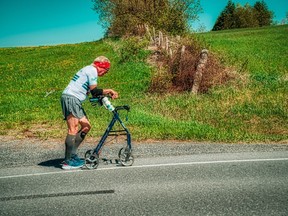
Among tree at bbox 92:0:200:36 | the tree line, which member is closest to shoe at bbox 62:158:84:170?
tree at bbox 92:0:200:36

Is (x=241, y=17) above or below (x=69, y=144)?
above

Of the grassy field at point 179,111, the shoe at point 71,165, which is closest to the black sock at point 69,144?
the shoe at point 71,165

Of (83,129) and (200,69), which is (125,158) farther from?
(200,69)

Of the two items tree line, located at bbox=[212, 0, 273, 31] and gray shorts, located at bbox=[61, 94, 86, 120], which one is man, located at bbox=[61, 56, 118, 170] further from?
tree line, located at bbox=[212, 0, 273, 31]

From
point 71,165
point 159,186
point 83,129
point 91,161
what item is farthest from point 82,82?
point 159,186

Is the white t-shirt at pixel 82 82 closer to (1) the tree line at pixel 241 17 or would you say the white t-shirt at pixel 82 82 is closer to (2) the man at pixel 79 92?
(2) the man at pixel 79 92

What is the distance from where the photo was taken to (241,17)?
110000 mm

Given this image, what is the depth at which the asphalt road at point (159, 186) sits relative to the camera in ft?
17.0

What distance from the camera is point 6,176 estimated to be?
282 inches

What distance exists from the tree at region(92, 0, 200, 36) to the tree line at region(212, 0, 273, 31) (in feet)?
233

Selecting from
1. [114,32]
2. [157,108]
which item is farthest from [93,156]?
[114,32]

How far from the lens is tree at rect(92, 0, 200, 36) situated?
30844mm

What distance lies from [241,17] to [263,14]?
12683 mm

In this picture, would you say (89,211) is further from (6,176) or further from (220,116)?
(220,116)
